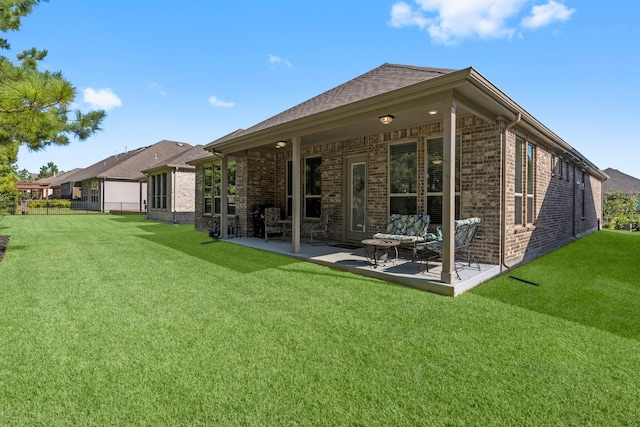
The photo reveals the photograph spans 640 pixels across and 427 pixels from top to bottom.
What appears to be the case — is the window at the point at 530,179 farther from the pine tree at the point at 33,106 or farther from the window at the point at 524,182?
the pine tree at the point at 33,106

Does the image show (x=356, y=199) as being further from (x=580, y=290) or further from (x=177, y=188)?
(x=177, y=188)

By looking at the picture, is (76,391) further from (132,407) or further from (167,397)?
(167,397)

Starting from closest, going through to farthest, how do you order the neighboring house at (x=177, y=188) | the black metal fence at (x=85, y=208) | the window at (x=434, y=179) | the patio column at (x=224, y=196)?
the window at (x=434, y=179)
the patio column at (x=224, y=196)
the neighboring house at (x=177, y=188)
the black metal fence at (x=85, y=208)

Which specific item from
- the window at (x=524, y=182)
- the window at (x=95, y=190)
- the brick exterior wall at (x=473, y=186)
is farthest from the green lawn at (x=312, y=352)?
the window at (x=95, y=190)

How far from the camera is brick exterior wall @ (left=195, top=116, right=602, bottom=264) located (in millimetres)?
6258

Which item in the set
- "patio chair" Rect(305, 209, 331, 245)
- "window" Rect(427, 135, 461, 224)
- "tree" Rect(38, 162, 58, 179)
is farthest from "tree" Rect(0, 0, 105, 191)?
"tree" Rect(38, 162, 58, 179)

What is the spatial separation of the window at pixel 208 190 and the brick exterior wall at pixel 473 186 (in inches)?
21.6

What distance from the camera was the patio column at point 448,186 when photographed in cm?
488

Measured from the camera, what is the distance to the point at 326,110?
6.51 metres

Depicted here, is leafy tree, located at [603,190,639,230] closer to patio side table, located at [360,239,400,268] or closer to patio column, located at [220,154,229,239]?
patio side table, located at [360,239,400,268]

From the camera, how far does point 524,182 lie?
289 inches

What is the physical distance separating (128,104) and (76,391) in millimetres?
14669

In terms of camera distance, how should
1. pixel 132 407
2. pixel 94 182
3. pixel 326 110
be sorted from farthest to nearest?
1. pixel 94 182
2. pixel 326 110
3. pixel 132 407

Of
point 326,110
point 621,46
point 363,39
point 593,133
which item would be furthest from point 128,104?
point 593,133
